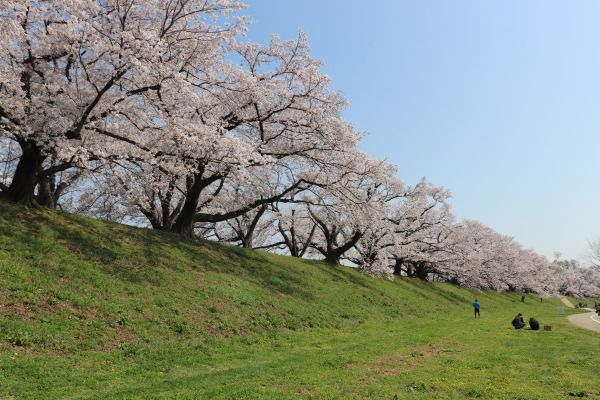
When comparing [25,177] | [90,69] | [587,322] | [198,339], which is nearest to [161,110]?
[90,69]

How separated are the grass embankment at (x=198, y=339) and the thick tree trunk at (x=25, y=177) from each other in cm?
108

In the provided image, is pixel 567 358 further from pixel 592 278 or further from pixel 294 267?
pixel 592 278

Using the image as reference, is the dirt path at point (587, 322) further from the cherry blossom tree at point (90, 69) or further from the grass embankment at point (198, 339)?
the cherry blossom tree at point (90, 69)

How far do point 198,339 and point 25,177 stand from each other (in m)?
12.6

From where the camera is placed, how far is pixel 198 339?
1366 cm

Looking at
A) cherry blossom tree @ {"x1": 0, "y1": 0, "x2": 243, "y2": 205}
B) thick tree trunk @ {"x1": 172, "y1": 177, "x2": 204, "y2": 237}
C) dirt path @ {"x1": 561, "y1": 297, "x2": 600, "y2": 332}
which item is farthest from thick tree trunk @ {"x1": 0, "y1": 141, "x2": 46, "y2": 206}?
dirt path @ {"x1": 561, "y1": 297, "x2": 600, "y2": 332}

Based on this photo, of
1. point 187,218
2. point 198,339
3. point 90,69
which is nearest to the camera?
point 198,339

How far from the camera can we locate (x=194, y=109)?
19016mm

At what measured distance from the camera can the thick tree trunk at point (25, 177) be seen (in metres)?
17.6

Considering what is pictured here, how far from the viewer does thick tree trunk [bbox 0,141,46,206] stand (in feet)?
57.8

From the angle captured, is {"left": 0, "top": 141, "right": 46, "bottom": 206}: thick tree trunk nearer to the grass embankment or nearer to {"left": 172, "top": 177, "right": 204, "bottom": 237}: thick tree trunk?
the grass embankment

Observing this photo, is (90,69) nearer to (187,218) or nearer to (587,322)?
(187,218)

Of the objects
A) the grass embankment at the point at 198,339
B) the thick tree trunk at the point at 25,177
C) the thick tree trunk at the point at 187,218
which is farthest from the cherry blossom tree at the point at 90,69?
the thick tree trunk at the point at 187,218

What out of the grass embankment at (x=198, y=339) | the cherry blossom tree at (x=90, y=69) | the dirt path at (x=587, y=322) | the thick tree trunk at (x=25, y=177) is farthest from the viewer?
the dirt path at (x=587, y=322)
